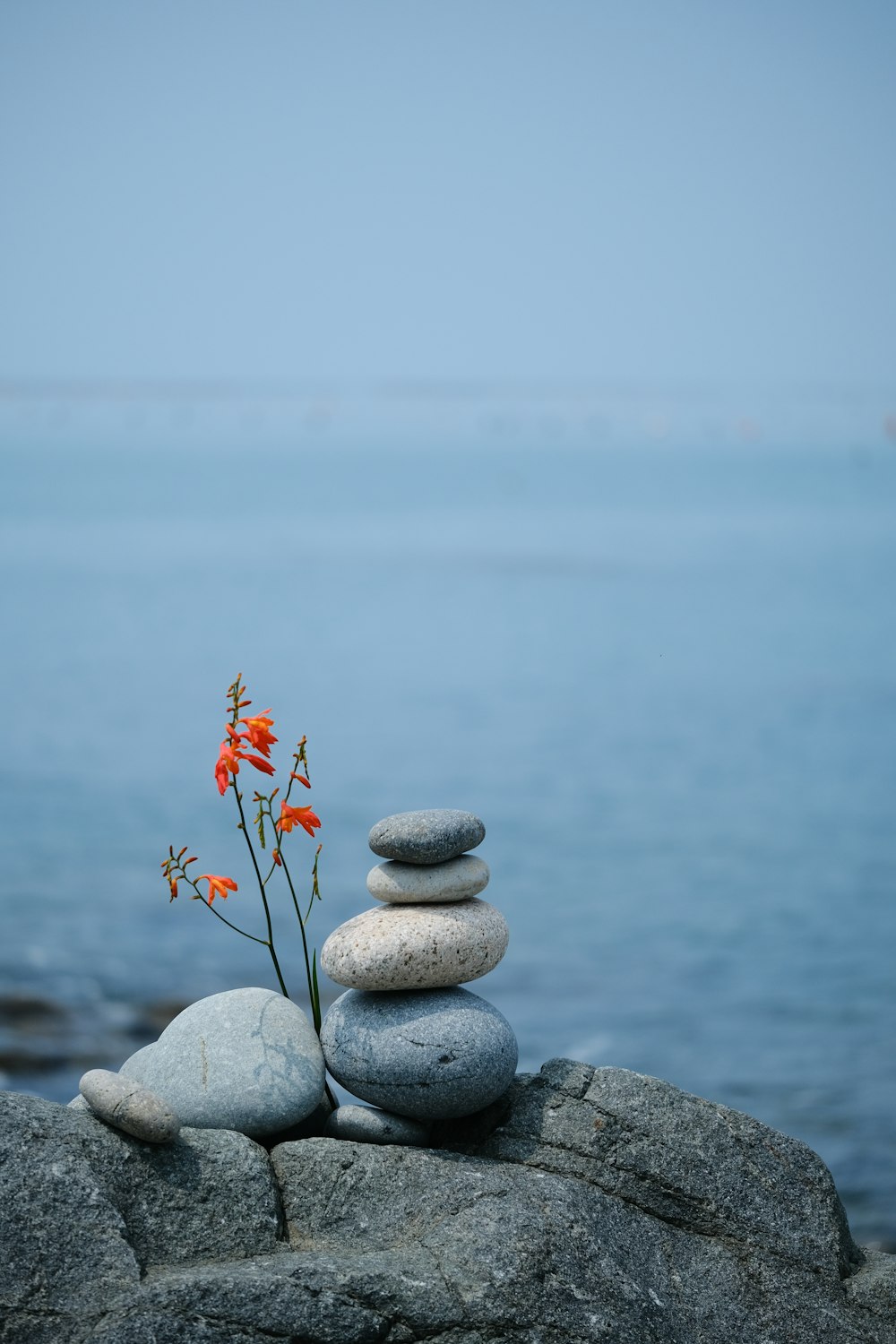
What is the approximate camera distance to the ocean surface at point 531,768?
10719mm

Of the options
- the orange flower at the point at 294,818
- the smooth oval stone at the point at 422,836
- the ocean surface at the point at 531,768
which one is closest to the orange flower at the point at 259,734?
the orange flower at the point at 294,818

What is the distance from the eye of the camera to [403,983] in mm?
3572

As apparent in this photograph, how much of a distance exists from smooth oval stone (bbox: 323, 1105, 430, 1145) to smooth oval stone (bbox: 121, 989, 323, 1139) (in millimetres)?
82

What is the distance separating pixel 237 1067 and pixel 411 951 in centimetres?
53

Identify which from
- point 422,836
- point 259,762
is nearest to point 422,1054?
point 422,836

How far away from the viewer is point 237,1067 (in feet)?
11.5

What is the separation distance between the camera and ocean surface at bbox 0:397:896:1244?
10719 millimetres

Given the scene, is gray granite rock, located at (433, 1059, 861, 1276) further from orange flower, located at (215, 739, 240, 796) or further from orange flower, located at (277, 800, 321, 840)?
orange flower, located at (215, 739, 240, 796)

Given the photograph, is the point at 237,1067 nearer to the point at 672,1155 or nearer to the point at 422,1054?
the point at 422,1054

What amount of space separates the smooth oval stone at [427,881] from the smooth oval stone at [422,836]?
0.04m

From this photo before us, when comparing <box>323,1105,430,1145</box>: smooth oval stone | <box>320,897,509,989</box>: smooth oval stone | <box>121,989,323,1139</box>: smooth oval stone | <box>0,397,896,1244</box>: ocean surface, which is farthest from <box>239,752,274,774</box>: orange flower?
<box>0,397,896,1244</box>: ocean surface

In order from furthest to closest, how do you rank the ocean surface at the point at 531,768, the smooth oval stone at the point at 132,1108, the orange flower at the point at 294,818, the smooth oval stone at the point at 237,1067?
the ocean surface at the point at 531,768, the orange flower at the point at 294,818, the smooth oval stone at the point at 237,1067, the smooth oval stone at the point at 132,1108

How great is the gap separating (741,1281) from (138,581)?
81.6ft

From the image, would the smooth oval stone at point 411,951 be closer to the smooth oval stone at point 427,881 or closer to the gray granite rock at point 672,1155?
the smooth oval stone at point 427,881
